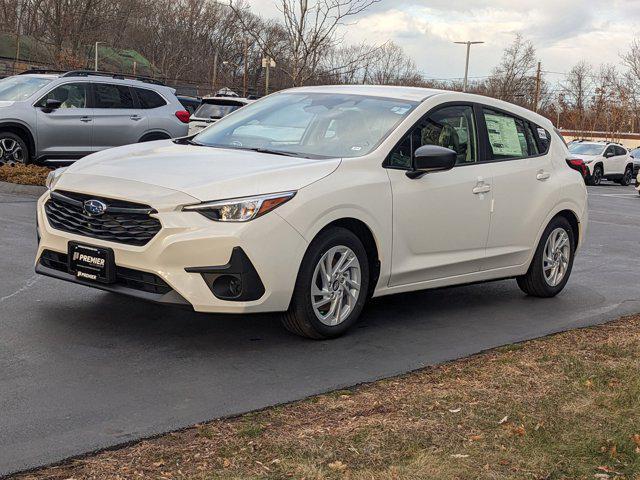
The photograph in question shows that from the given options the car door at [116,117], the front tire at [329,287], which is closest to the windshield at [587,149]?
the car door at [116,117]

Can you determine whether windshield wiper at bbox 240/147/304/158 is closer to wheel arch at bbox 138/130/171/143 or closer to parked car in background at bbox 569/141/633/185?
wheel arch at bbox 138/130/171/143

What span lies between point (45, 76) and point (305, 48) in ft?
20.3

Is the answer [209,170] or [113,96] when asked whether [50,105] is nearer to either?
[113,96]

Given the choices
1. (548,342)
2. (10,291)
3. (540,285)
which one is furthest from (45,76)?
(548,342)

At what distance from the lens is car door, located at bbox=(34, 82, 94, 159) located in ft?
50.3

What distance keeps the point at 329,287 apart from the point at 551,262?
2930 mm

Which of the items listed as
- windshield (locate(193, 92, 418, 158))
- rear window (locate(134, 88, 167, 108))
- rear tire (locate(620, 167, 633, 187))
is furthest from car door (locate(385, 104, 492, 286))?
rear tire (locate(620, 167, 633, 187))

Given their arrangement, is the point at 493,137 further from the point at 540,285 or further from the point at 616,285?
the point at 616,285

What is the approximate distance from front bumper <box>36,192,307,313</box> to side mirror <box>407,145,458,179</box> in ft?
4.20

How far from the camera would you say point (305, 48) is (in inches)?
792

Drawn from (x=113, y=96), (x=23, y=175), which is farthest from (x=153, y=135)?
(x=23, y=175)

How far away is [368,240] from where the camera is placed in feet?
20.8

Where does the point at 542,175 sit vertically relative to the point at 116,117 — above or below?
below

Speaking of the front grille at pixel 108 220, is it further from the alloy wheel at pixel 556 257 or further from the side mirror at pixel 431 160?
the alloy wheel at pixel 556 257
